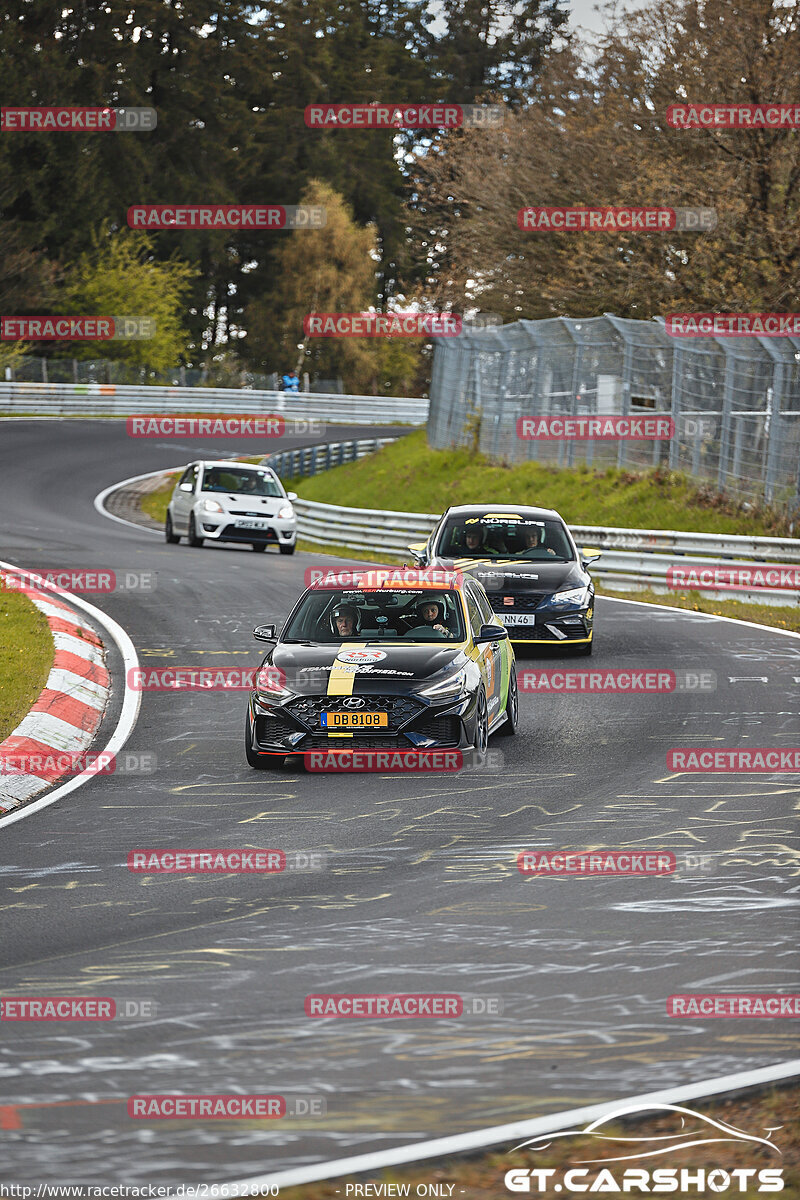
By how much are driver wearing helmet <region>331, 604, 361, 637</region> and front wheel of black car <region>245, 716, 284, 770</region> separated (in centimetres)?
113

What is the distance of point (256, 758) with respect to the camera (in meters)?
11.0

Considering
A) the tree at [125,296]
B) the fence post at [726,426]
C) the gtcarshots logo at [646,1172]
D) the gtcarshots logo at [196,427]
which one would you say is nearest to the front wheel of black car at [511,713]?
the gtcarshots logo at [646,1172]

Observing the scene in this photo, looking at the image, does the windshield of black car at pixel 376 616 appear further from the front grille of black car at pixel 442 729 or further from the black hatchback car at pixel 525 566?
the black hatchback car at pixel 525 566

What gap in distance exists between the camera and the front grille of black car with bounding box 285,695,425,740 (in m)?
10.8

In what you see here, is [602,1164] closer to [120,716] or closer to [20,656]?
[120,716]

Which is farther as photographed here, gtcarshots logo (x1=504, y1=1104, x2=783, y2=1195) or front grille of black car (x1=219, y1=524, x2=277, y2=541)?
front grille of black car (x1=219, y1=524, x2=277, y2=541)

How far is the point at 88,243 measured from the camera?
70688mm

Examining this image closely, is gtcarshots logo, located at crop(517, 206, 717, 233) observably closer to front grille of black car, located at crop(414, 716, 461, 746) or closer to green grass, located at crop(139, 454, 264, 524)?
green grass, located at crop(139, 454, 264, 524)

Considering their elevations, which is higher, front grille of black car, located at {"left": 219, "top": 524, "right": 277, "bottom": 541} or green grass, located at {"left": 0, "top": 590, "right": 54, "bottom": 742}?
front grille of black car, located at {"left": 219, "top": 524, "right": 277, "bottom": 541}

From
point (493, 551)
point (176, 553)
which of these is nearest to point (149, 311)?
point (176, 553)

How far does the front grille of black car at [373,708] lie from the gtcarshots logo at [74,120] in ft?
179

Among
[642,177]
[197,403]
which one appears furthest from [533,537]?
[197,403]

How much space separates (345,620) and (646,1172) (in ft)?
25.2

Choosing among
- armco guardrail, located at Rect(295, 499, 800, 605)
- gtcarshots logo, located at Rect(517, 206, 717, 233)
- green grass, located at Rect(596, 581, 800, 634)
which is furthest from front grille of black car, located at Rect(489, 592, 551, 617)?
gtcarshots logo, located at Rect(517, 206, 717, 233)
